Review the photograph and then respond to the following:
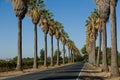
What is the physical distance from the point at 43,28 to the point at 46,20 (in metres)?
2.19

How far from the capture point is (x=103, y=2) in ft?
149

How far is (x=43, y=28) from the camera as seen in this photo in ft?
309

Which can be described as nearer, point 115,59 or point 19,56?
point 115,59

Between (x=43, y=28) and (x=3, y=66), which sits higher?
(x=43, y=28)

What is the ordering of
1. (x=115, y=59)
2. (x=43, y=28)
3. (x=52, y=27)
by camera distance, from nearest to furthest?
(x=115, y=59) < (x=43, y=28) < (x=52, y=27)

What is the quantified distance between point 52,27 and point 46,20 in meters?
15.4

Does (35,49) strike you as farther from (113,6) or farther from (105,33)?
(113,6)

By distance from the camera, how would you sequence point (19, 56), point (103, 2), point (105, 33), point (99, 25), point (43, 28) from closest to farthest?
point (103, 2) < point (105, 33) < point (19, 56) < point (99, 25) < point (43, 28)

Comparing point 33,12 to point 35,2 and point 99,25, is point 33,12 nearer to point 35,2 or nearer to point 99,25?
point 35,2

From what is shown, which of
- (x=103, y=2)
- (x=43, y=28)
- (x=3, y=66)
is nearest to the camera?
(x=103, y=2)

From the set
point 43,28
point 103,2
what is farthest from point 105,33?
point 43,28

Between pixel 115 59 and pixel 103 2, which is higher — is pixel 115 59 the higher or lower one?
the lower one

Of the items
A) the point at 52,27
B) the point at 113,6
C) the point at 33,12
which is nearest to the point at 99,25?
the point at 33,12

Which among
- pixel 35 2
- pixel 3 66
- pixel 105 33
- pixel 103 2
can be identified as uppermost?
pixel 35 2
